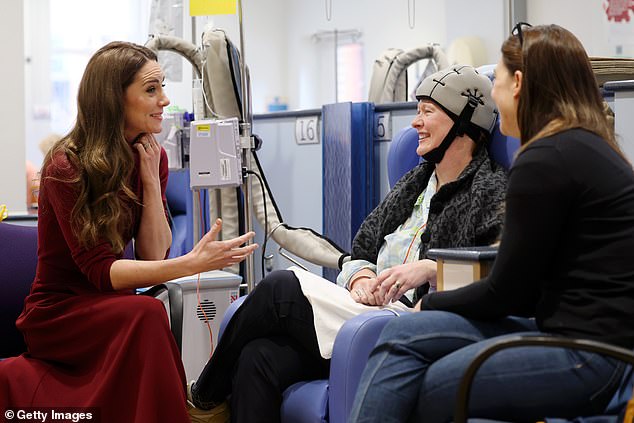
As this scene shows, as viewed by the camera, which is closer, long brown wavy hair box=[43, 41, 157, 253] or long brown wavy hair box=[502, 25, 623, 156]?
long brown wavy hair box=[502, 25, 623, 156]

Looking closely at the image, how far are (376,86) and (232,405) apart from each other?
2863 millimetres

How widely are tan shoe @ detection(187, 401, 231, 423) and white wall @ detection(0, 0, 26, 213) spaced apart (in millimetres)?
3856

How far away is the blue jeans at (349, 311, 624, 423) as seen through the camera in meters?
1.64

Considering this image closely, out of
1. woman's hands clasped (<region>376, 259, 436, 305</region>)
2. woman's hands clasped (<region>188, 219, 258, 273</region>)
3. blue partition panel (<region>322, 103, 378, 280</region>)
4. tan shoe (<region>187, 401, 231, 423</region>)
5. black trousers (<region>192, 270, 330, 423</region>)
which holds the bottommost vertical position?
tan shoe (<region>187, 401, 231, 423</region>)

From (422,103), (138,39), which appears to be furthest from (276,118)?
(138,39)

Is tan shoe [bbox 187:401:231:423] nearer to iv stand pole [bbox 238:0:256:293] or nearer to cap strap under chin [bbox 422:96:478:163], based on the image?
cap strap under chin [bbox 422:96:478:163]

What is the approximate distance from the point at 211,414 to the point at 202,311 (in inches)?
38.1

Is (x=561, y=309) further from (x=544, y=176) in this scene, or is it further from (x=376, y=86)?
(x=376, y=86)

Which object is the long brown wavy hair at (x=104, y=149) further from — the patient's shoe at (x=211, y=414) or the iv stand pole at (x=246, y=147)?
the iv stand pole at (x=246, y=147)

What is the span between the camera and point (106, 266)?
2295mm

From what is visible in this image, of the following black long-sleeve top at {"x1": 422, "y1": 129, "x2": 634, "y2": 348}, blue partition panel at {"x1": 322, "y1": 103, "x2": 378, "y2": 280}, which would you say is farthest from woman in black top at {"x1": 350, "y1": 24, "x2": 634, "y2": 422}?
blue partition panel at {"x1": 322, "y1": 103, "x2": 378, "y2": 280}

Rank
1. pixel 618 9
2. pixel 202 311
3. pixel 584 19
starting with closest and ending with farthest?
pixel 202 311
pixel 618 9
pixel 584 19

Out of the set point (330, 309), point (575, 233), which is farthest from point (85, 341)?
point (575, 233)

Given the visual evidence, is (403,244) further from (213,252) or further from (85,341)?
(85,341)
